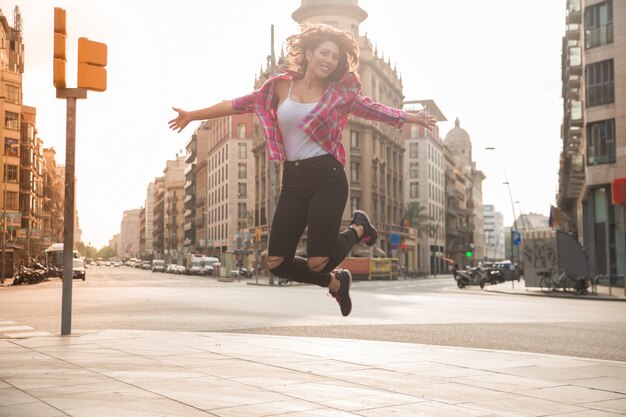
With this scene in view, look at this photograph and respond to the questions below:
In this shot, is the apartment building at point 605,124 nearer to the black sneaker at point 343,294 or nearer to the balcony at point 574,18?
the balcony at point 574,18

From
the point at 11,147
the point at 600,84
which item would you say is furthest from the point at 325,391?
the point at 11,147

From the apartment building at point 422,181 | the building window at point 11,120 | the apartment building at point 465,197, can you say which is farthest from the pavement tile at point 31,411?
the apartment building at point 465,197

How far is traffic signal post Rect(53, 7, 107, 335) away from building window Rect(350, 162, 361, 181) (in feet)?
166

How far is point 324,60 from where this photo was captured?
4.03m

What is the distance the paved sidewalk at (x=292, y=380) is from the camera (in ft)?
18.3

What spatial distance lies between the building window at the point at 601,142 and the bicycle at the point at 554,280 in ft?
25.6

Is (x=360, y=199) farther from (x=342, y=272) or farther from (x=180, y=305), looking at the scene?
(x=342, y=272)

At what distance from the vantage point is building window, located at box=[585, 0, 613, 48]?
39938mm

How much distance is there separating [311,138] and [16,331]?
10291mm

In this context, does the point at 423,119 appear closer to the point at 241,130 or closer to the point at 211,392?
the point at 211,392

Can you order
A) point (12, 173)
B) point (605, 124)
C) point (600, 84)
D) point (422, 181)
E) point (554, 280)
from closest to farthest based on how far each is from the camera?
point (554, 280) < point (605, 124) < point (600, 84) < point (12, 173) < point (422, 181)

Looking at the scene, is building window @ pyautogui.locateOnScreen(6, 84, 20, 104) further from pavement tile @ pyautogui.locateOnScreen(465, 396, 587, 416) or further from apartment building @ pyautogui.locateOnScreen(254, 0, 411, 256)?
pavement tile @ pyautogui.locateOnScreen(465, 396, 587, 416)

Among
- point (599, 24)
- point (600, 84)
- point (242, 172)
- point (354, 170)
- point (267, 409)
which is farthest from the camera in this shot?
point (242, 172)

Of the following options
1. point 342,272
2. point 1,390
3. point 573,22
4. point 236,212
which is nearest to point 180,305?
point 1,390
